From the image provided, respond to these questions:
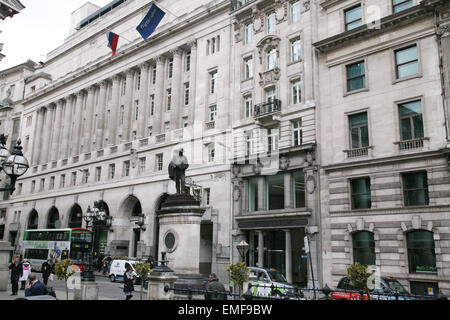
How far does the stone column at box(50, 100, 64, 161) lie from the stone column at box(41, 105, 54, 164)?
1.96 meters

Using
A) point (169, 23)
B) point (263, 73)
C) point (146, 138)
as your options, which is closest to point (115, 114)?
point (146, 138)

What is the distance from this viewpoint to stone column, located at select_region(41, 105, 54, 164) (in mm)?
64500

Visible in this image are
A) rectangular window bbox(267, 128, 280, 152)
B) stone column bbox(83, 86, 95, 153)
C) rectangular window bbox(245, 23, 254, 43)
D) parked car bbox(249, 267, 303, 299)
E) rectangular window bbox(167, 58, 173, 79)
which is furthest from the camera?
stone column bbox(83, 86, 95, 153)

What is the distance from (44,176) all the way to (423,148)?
178 ft

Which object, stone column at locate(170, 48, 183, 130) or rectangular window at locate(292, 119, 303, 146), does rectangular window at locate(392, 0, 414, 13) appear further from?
stone column at locate(170, 48, 183, 130)

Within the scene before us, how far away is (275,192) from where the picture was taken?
34.7 metres

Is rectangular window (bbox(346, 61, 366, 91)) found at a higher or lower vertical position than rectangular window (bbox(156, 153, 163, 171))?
higher

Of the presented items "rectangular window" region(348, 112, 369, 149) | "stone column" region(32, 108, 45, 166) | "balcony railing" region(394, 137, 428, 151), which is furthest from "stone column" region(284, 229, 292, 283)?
"stone column" region(32, 108, 45, 166)

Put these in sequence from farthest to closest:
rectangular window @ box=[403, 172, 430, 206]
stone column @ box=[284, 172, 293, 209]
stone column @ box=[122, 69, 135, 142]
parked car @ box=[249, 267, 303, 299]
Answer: stone column @ box=[122, 69, 135, 142] < stone column @ box=[284, 172, 293, 209] < rectangular window @ box=[403, 172, 430, 206] < parked car @ box=[249, 267, 303, 299]

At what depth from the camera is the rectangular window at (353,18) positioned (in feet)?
103

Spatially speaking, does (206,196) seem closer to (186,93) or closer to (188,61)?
(186,93)

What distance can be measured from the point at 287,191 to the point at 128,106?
26.6m

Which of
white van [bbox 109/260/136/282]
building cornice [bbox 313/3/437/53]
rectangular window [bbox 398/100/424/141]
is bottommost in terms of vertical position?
white van [bbox 109/260/136/282]

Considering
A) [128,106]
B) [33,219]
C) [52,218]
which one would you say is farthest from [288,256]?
[33,219]
